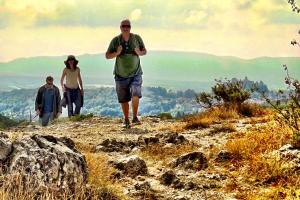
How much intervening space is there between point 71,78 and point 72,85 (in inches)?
9.9

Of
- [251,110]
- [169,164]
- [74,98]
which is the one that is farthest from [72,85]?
[169,164]

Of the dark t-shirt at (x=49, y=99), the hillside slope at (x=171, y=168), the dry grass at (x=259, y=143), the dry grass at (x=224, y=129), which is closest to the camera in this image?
the hillside slope at (x=171, y=168)

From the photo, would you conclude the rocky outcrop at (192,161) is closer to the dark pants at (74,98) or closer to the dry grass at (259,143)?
the dry grass at (259,143)

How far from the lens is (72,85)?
59.9ft

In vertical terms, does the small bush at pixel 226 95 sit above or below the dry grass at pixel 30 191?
above

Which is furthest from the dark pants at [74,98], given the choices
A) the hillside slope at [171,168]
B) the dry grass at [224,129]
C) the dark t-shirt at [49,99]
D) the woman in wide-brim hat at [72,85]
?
the dry grass at [224,129]

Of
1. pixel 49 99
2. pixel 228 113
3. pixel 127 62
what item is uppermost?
pixel 127 62

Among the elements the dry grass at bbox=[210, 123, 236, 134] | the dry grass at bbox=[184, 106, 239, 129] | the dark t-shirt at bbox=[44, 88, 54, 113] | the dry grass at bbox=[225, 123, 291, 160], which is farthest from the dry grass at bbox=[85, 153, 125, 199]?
the dark t-shirt at bbox=[44, 88, 54, 113]

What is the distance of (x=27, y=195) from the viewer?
15.0 feet

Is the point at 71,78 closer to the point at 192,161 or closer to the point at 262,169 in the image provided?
the point at 192,161

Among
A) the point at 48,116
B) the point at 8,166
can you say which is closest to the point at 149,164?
the point at 8,166

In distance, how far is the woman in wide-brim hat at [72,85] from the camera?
18.0m

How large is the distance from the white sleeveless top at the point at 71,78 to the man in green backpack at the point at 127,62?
4.37 metres

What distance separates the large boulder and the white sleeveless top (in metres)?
12.4
